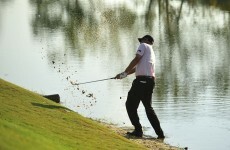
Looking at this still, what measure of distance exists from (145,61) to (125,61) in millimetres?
18059

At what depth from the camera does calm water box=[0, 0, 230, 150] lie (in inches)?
696

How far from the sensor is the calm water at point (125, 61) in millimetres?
17688

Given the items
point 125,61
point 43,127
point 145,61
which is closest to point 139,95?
point 145,61

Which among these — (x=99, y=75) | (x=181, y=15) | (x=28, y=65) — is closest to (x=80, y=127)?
(x=99, y=75)

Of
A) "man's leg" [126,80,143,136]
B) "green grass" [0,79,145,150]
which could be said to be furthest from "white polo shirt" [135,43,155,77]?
"green grass" [0,79,145,150]

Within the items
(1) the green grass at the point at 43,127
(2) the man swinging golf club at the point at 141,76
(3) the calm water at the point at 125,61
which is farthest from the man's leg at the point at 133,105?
(1) the green grass at the point at 43,127

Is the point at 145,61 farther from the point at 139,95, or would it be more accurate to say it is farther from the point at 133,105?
the point at 133,105

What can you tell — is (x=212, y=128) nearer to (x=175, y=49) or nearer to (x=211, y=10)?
(x=175, y=49)

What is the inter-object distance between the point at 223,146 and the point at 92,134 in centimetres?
391

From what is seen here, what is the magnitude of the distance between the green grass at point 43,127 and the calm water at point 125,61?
8.35 feet

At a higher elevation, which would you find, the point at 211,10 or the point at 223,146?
the point at 211,10

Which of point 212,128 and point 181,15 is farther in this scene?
point 181,15

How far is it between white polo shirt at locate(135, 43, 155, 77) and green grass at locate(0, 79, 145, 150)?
1.55 meters

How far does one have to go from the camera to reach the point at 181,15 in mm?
65250
